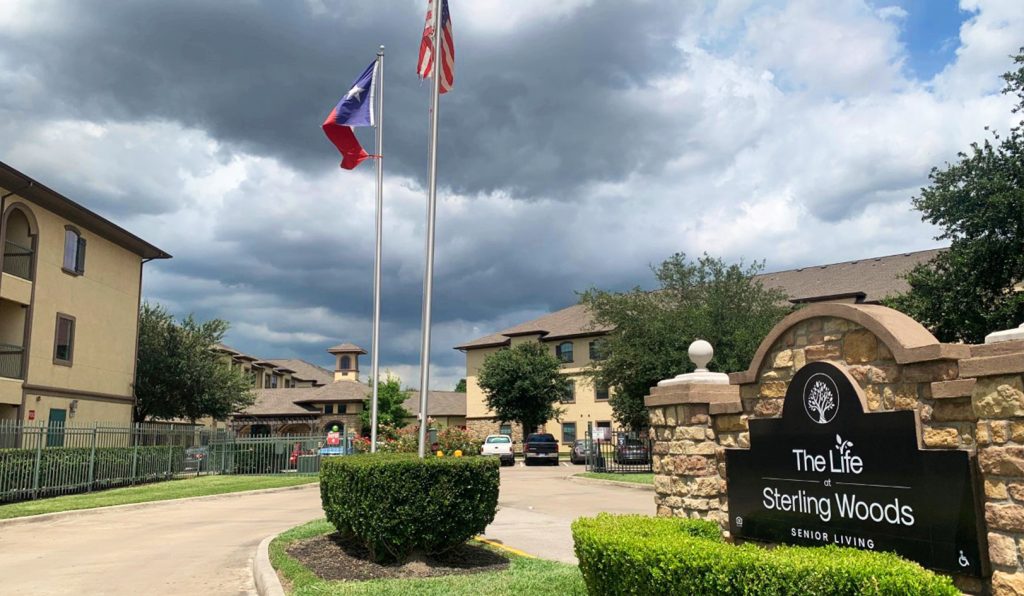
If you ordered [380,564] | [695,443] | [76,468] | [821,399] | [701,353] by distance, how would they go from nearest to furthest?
[821,399]
[695,443]
[701,353]
[380,564]
[76,468]

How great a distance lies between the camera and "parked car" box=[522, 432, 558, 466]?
131 feet

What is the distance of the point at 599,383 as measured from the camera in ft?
107

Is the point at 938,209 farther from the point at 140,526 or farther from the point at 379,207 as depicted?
the point at 140,526

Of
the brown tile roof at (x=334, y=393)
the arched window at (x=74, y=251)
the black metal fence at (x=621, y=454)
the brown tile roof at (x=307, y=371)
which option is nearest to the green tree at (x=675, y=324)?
the black metal fence at (x=621, y=454)

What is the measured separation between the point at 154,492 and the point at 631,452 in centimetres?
1756

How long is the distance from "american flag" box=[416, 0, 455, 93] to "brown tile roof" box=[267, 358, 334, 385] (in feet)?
246

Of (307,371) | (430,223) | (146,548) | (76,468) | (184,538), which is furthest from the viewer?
(307,371)

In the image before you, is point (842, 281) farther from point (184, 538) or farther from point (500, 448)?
point (184, 538)

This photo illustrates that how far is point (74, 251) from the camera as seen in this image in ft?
91.3

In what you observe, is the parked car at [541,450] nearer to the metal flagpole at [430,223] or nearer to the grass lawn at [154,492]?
the grass lawn at [154,492]

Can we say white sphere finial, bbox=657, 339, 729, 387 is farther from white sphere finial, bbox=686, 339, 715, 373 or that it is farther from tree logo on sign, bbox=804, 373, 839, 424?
tree logo on sign, bbox=804, 373, 839, 424

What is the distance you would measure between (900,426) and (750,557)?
5.14 ft

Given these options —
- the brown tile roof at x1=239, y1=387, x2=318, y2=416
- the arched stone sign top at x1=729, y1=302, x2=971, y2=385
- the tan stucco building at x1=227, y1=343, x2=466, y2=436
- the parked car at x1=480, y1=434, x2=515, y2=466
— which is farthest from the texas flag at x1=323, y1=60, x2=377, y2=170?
the brown tile roof at x1=239, y1=387, x2=318, y2=416

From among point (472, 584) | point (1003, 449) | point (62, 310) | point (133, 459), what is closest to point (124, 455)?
point (133, 459)
